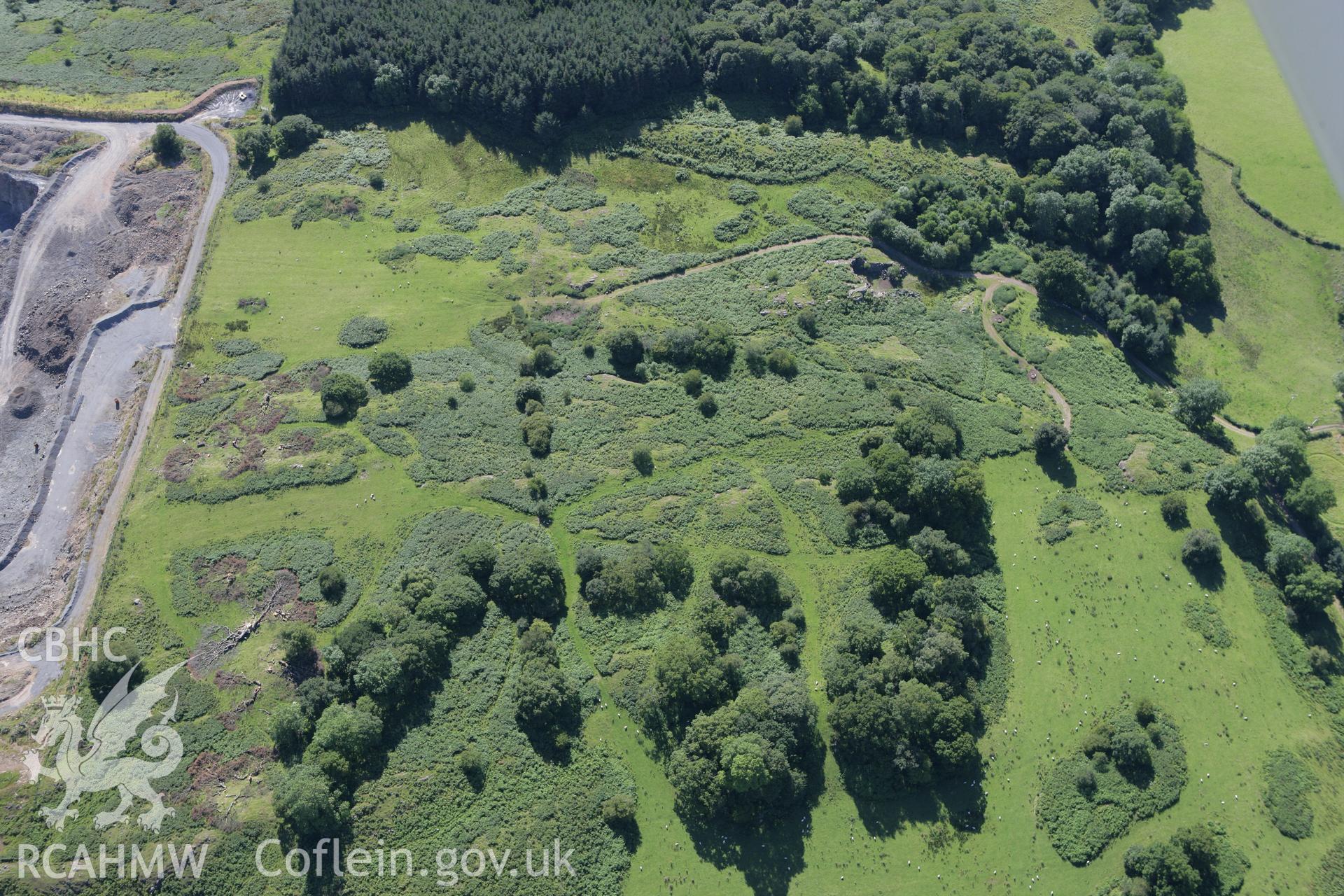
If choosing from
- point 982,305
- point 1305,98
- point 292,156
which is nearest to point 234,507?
point 292,156

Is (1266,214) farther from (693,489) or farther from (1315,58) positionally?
(693,489)

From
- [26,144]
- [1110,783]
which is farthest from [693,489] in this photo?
[26,144]

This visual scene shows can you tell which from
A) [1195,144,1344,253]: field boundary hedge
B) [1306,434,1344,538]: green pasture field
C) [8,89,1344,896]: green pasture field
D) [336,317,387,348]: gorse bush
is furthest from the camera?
[1195,144,1344,253]: field boundary hedge

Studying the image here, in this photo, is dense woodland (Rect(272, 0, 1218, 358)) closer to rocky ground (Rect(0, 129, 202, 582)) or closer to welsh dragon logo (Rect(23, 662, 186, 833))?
rocky ground (Rect(0, 129, 202, 582))

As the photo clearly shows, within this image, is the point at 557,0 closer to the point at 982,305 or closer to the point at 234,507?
the point at 982,305

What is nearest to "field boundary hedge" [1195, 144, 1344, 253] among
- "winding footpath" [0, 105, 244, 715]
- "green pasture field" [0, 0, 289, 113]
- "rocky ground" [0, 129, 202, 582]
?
"winding footpath" [0, 105, 244, 715]

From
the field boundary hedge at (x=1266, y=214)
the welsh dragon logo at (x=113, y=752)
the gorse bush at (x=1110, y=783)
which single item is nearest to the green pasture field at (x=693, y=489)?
the gorse bush at (x=1110, y=783)
